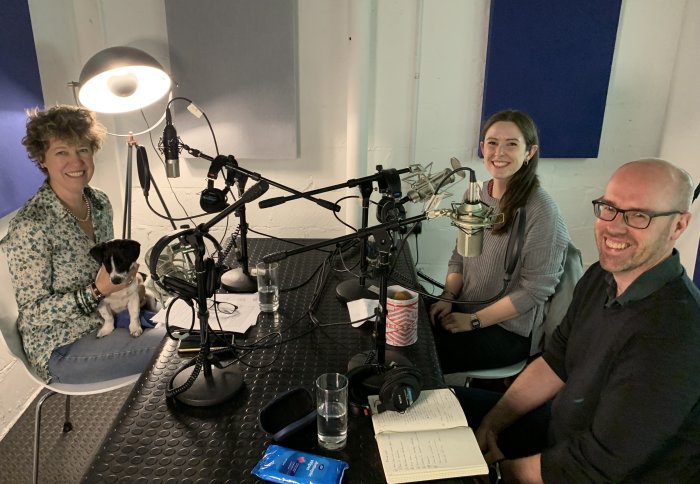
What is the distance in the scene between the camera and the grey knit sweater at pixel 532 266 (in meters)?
1.86

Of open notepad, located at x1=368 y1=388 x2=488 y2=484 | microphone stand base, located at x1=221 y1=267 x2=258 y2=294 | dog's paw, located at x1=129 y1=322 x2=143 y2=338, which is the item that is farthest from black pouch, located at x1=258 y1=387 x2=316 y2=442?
dog's paw, located at x1=129 y1=322 x2=143 y2=338

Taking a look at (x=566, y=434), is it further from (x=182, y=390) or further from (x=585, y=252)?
(x=585, y=252)

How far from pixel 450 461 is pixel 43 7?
2664 mm

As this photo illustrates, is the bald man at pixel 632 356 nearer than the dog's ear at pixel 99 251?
Yes

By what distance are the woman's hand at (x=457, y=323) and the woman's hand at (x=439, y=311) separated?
4 cm

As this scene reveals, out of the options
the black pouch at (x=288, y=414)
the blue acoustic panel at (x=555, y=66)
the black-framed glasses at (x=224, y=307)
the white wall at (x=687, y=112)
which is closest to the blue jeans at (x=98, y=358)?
the black-framed glasses at (x=224, y=307)

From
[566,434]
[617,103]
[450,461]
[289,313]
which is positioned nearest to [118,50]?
[289,313]

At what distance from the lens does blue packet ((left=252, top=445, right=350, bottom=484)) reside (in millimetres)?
961

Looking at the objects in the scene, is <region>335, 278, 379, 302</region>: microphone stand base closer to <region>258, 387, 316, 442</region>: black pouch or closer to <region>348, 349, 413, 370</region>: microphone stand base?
<region>348, 349, 413, 370</region>: microphone stand base

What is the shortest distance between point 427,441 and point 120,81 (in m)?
1.89

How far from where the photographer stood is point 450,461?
3.35 ft

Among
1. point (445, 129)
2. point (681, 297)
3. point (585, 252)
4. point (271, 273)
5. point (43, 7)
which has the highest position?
point (43, 7)

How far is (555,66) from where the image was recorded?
2.60 m

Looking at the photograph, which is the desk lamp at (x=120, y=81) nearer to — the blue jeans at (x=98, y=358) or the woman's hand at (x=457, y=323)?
the blue jeans at (x=98, y=358)
